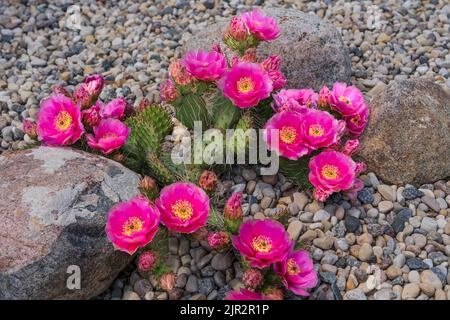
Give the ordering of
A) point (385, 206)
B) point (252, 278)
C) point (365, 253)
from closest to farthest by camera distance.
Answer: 1. point (252, 278)
2. point (365, 253)
3. point (385, 206)

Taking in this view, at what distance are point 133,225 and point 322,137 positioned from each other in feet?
2.91

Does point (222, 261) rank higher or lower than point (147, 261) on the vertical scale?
lower

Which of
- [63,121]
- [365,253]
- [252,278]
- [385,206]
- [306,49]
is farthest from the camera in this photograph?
[306,49]

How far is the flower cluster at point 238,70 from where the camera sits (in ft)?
8.81

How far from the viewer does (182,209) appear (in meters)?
2.37

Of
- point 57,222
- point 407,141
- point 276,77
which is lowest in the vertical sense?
point 407,141

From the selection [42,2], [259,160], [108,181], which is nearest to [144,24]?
[42,2]

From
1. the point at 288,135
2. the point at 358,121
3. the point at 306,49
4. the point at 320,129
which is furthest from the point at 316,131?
the point at 306,49

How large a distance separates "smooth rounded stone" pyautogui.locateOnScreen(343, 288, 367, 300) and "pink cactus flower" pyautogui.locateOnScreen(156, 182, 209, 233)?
2.06 ft

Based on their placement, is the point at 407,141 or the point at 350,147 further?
the point at 407,141

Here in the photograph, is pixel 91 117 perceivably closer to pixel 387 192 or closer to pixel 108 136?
pixel 108 136

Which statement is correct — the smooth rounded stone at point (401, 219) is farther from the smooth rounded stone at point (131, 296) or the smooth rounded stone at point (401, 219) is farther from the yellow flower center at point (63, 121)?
the yellow flower center at point (63, 121)

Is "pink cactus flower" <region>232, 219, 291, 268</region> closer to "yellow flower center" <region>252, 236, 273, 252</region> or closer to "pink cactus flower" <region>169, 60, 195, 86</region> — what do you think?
"yellow flower center" <region>252, 236, 273, 252</region>

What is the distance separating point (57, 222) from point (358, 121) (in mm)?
1382
